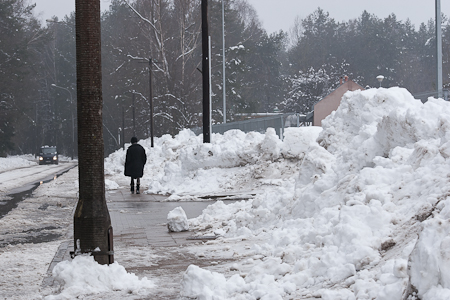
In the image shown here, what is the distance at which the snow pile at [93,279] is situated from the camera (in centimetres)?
598

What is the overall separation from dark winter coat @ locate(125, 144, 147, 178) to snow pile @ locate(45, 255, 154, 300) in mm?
12445

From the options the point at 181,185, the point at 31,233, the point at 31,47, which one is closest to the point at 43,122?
the point at 31,47

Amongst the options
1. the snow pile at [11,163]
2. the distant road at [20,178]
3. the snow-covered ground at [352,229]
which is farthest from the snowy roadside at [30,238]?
the snow pile at [11,163]

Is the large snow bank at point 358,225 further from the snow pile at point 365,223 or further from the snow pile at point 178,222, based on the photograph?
the snow pile at point 178,222

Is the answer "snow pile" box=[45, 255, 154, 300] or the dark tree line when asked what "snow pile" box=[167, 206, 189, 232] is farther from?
the dark tree line

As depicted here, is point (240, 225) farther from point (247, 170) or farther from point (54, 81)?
point (54, 81)

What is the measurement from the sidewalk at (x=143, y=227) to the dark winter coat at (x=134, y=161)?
134 centimetres

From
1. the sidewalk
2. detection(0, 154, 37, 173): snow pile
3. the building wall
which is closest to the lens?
the sidewalk

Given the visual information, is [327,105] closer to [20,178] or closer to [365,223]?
[20,178]

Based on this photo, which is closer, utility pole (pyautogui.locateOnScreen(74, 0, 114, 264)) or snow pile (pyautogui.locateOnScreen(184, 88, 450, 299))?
snow pile (pyautogui.locateOnScreen(184, 88, 450, 299))

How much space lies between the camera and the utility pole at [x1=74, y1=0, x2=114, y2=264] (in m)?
6.68

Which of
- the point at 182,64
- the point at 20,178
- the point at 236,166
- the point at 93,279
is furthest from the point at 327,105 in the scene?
the point at 93,279

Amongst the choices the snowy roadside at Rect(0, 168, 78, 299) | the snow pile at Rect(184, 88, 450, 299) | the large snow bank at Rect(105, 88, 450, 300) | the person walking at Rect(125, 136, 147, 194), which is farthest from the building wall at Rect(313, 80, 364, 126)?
the snow pile at Rect(184, 88, 450, 299)

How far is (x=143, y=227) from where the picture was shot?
11141 millimetres
